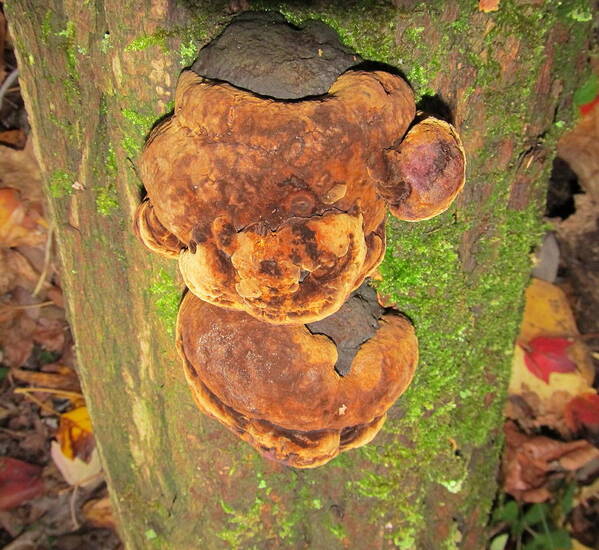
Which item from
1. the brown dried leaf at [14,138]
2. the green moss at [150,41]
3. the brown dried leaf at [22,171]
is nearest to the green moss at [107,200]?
the green moss at [150,41]

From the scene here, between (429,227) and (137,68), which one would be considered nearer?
(137,68)

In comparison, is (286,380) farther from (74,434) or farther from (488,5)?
(74,434)

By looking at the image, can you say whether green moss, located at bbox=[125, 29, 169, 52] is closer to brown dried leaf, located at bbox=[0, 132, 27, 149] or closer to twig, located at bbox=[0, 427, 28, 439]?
brown dried leaf, located at bbox=[0, 132, 27, 149]

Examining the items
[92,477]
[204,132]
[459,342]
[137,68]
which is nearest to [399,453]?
[459,342]

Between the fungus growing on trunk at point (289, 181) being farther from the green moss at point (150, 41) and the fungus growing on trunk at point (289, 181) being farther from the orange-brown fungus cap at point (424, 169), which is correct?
the green moss at point (150, 41)

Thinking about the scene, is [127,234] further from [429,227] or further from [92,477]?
[92,477]
